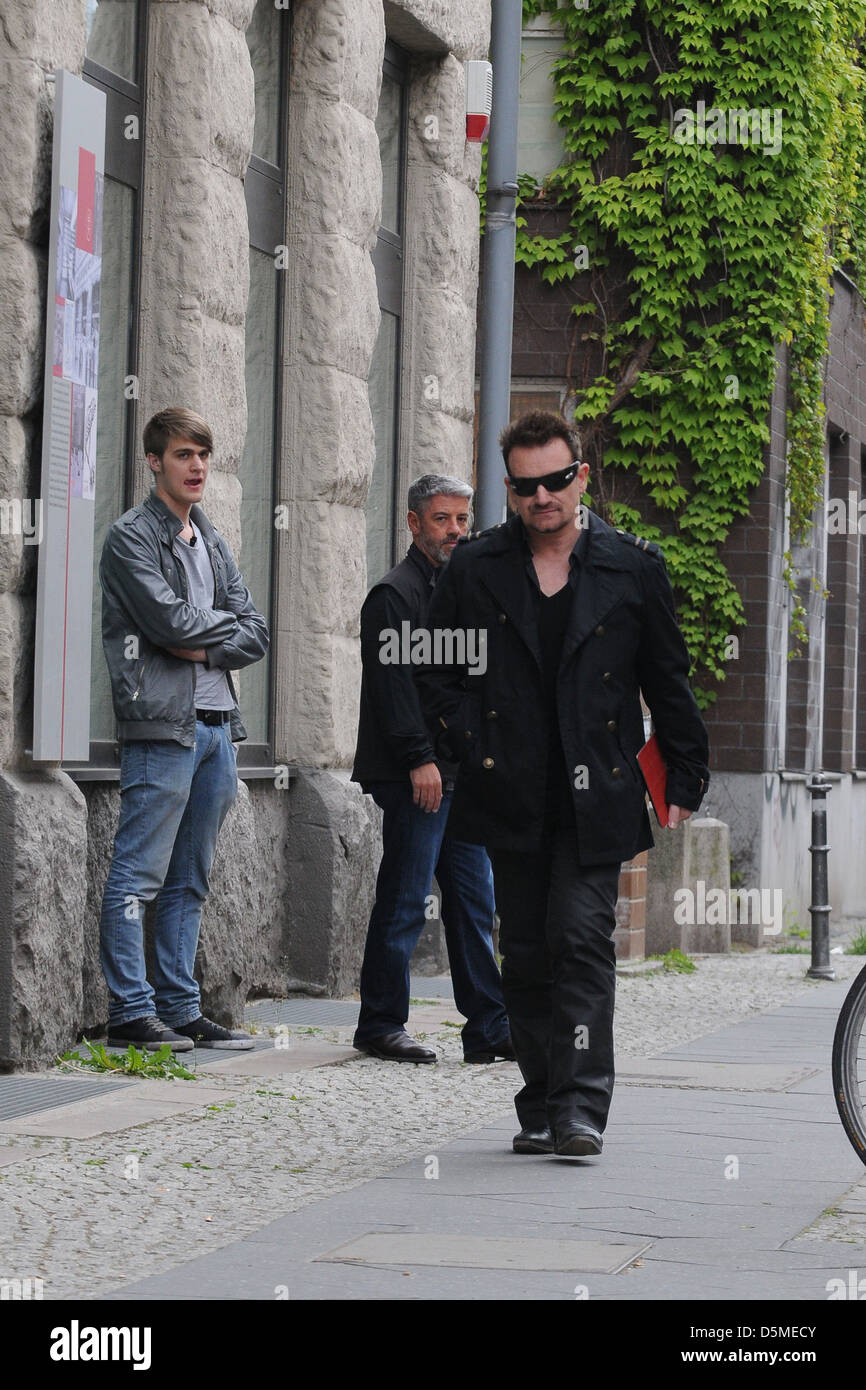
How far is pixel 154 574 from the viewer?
26.4ft

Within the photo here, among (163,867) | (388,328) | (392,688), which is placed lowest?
(163,867)

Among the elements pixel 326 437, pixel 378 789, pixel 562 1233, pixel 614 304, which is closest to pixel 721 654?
pixel 614 304

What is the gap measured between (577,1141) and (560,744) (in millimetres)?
1058

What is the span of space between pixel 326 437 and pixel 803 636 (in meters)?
8.36

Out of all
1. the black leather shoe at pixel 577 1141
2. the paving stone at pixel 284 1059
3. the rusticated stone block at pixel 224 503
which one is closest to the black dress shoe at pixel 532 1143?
the black leather shoe at pixel 577 1141

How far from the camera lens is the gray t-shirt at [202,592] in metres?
8.29

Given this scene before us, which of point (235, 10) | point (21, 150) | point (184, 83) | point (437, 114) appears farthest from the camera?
point (437, 114)

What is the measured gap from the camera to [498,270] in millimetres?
11203

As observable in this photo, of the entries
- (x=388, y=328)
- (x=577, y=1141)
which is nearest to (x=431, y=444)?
(x=388, y=328)

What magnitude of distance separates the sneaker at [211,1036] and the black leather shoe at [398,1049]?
0.43m

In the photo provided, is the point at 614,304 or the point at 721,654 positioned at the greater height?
the point at 614,304

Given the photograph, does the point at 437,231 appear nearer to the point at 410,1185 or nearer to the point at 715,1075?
the point at 715,1075

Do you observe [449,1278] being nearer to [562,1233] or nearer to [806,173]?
[562,1233]

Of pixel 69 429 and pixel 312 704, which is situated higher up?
pixel 69 429
